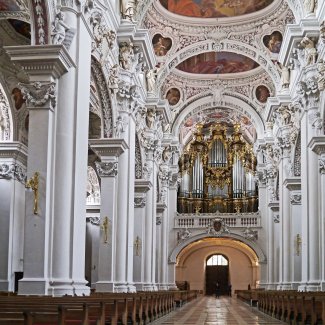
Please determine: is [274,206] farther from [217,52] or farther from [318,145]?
[318,145]

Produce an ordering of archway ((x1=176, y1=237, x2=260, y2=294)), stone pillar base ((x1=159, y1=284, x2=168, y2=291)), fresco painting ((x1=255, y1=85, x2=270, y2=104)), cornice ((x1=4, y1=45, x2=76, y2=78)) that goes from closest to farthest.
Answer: cornice ((x1=4, y1=45, x2=76, y2=78)), stone pillar base ((x1=159, y1=284, x2=168, y2=291)), fresco painting ((x1=255, y1=85, x2=270, y2=104)), archway ((x1=176, y1=237, x2=260, y2=294))

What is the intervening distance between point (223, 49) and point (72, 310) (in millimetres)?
22155

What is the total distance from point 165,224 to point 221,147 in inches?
320

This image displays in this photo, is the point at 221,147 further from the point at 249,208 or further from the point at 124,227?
the point at 124,227

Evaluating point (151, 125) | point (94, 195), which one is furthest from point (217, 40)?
point (94, 195)

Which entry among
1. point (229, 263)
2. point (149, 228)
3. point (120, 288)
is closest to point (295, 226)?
point (149, 228)

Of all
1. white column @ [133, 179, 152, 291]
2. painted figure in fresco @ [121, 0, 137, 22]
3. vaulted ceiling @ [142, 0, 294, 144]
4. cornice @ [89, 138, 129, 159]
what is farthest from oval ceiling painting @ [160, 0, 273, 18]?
cornice @ [89, 138, 129, 159]

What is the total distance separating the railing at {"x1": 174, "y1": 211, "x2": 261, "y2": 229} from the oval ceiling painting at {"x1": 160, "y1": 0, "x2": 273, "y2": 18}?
37.5ft

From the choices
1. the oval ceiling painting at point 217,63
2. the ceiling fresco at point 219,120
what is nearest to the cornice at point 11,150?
the oval ceiling painting at point 217,63

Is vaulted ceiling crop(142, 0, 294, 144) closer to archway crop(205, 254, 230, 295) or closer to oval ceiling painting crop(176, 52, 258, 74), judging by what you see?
oval ceiling painting crop(176, 52, 258, 74)

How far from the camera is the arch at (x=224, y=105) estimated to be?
32.8 meters

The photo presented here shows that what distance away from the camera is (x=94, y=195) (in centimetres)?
2977

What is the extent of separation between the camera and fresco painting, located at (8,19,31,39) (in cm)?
1611

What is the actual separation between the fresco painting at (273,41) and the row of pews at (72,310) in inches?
566
